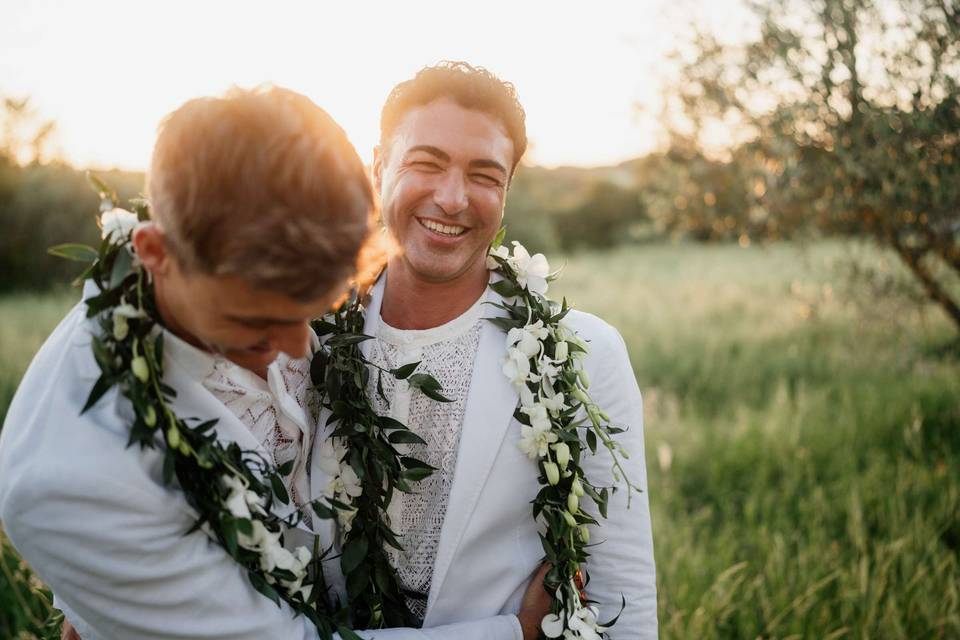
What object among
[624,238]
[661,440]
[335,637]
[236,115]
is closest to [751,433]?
[661,440]

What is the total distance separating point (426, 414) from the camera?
241 cm

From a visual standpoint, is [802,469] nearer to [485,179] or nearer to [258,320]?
[485,179]

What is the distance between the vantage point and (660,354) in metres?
8.76

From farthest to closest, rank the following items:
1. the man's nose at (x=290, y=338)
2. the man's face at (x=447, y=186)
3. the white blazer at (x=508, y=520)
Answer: the man's face at (x=447, y=186) < the white blazer at (x=508, y=520) < the man's nose at (x=290, y=338)

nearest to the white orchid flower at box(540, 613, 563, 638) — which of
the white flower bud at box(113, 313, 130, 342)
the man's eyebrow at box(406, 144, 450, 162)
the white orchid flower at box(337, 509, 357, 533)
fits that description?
the white orchid flower at box(337, 509, 357, 533)

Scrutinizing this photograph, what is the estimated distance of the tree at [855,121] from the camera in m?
4.70

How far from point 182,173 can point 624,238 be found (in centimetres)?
3433

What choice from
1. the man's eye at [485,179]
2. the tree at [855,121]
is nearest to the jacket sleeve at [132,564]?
the man's eye at [485,179]

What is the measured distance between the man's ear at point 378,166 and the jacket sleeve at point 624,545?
126 centimetres

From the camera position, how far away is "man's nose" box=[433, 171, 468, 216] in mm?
2422

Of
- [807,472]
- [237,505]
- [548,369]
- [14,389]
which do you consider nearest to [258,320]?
[237,505]

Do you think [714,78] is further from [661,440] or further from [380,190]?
[380,190]

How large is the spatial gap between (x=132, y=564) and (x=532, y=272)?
1.56 m

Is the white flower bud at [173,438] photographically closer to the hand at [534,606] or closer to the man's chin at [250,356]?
the man's chin at [250,356]
